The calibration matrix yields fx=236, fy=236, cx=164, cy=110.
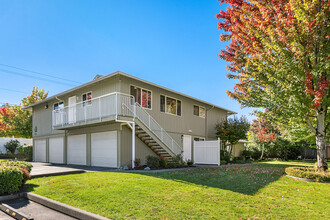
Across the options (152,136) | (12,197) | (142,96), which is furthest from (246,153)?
(12,197)

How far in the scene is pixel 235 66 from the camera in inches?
455

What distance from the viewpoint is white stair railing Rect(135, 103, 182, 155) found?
47.8 feet

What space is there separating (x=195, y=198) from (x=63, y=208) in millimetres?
3309

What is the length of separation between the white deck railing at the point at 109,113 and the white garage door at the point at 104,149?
1.42 metres

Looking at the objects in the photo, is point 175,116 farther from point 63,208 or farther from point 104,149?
point 63,208

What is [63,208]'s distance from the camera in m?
5.82

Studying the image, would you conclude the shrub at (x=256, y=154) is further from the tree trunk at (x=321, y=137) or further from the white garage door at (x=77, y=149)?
the white garage door at (x=77, y=149)

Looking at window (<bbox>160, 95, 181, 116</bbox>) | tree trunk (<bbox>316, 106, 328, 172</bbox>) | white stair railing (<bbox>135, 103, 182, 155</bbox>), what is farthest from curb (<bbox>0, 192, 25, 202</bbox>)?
tree trunk (<bbox>316, 106, 328, 172</bbox>)

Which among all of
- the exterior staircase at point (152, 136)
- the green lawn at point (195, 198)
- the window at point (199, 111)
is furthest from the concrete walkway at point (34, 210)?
the window at point (199, 111)

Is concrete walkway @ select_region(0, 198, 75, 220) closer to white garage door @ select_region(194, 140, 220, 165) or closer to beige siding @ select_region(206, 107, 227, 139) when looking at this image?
white garage door @ select_region(194, 140, 220, 165)

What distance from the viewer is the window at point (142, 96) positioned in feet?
49.7

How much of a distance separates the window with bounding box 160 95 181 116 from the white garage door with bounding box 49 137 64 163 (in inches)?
346

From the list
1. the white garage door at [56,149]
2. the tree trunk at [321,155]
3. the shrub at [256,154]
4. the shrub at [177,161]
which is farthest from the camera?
the shrub at [256,154]

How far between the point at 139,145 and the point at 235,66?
7631 mm
